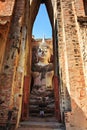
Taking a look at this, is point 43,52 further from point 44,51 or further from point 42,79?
point 42,79

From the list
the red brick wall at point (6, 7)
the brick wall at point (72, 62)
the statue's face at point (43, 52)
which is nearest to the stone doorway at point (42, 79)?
the statue's face at point (43, 52)

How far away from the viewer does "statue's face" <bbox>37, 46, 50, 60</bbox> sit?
24594mm

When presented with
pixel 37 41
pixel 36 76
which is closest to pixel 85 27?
pixel 36 76

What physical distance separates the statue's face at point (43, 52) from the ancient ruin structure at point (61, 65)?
17278 mm

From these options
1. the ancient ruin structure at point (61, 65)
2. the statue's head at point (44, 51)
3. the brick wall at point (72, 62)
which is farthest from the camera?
the statue's head at point (44, 51)

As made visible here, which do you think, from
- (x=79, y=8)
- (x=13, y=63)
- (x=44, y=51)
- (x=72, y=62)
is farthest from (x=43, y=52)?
(x=72, y=62)

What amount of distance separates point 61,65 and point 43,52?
1937cm

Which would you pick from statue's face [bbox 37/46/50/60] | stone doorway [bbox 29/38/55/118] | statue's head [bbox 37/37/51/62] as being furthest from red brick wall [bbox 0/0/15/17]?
statue's face [bbox 37/46/50/60]

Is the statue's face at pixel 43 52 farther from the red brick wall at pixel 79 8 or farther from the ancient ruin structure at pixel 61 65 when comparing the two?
the red brick wall at pixel 79 8

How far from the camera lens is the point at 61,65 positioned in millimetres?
5852

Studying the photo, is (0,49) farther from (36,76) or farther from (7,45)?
(36,76)

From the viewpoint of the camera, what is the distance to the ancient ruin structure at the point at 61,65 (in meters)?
4.70

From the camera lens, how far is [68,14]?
650 cm

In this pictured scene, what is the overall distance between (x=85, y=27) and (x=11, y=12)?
299 centimetres
